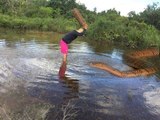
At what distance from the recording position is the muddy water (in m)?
5.97

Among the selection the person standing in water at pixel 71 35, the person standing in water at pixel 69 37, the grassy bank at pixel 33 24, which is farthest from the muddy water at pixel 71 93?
the grassy bank at pixel 33 24

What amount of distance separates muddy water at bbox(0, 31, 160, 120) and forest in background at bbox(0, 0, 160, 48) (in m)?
2.03

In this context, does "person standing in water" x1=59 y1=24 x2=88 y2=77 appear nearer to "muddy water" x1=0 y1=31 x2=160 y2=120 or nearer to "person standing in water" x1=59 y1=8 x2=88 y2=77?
"person standing in water" x1=59 y1=8 x2=88 y2=77

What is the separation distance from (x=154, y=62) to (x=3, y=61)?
6702mm

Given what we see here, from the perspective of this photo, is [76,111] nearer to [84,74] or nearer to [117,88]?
[117,88]

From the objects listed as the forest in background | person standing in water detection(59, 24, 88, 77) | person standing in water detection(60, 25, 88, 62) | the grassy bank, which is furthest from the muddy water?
the grassy bank

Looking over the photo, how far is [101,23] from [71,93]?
51.9 feet

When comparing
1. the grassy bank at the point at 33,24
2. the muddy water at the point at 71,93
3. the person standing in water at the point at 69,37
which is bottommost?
the muddy water at the point at 71,93

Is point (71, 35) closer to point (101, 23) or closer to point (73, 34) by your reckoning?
point (73, 34)

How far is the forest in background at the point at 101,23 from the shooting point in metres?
19.7

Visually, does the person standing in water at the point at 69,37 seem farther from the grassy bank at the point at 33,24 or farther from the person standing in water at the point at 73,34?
the grassy bank at the point at 33,24

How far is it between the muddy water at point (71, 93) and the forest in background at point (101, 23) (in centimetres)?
203

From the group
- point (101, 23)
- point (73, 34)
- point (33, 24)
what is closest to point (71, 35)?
point (73, 34)

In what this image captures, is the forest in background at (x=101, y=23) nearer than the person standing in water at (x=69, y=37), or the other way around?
the person standing in water at (x=69, y=37)
